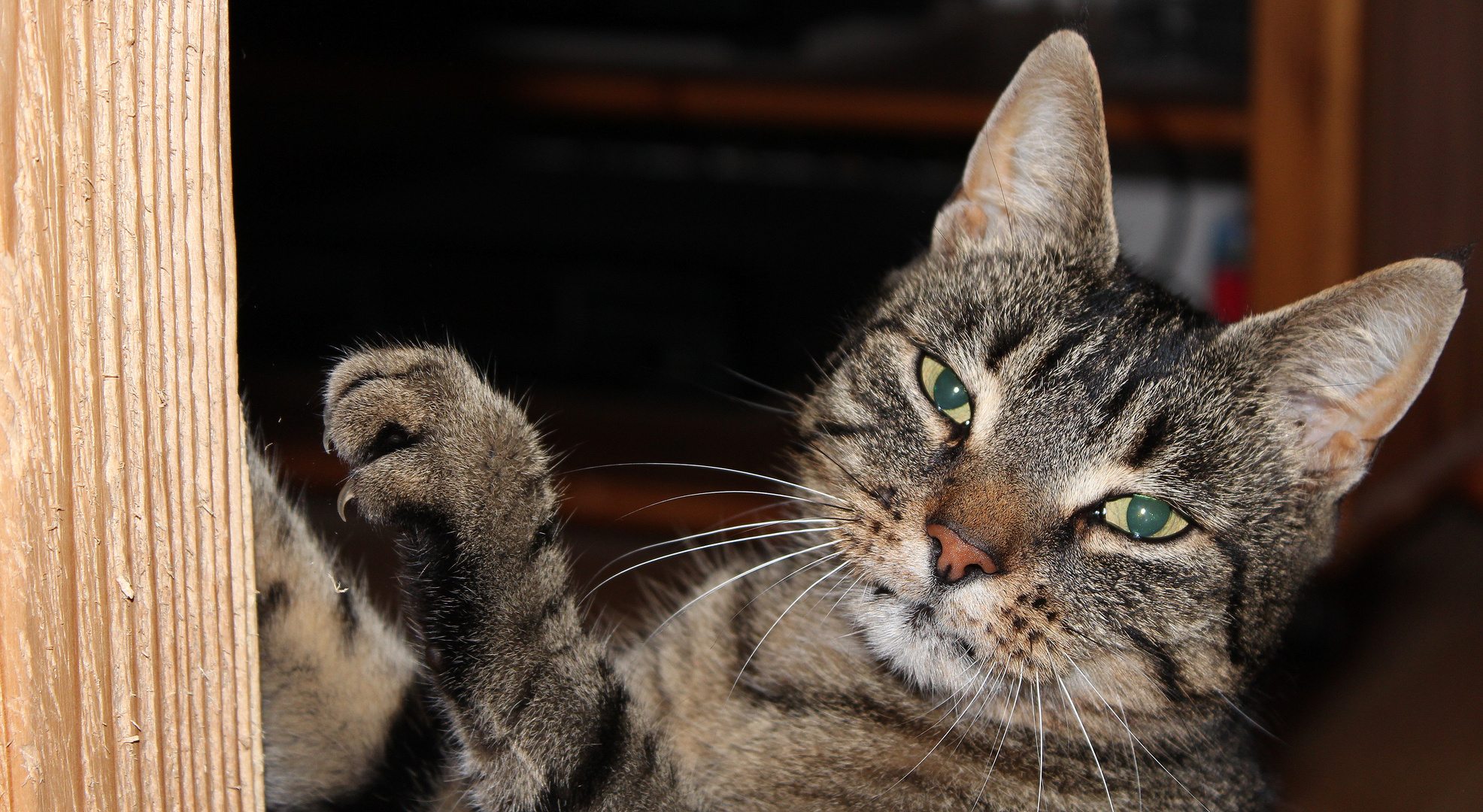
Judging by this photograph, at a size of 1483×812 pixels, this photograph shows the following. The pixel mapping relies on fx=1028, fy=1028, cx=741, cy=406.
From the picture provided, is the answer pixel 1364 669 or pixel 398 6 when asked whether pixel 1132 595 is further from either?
pixel 1364 669

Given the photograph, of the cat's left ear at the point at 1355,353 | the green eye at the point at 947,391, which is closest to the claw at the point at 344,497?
the green eye at the point at 947,391

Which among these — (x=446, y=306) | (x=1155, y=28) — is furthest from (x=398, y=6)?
(x=1155, y=28)

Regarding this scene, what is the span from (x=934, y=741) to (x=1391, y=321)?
54 cm

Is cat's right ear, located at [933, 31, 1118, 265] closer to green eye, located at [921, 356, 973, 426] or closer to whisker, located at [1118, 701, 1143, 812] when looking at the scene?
green eye, located at [921, 356, 973, 426]

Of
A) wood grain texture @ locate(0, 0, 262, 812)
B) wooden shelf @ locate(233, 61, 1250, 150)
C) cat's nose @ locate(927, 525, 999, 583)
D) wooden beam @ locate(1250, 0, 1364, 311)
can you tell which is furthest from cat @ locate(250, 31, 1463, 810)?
wooden shelf @ locate(233, 61, 1250, 150)

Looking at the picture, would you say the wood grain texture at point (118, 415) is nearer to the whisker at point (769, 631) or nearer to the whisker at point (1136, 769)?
the whisker at point (769, 631)

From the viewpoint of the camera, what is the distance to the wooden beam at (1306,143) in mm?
1825

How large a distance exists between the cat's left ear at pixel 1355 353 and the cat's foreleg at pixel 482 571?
676mm

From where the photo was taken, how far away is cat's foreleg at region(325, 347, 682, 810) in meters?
0.75

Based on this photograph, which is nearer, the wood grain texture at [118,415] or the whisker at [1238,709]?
the wood grain texture at [118,415]

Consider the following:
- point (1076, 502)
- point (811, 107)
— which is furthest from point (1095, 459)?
point (811, 107)

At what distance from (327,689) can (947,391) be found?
25.5 inches

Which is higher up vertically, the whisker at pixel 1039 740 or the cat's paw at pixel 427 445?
the cat's paw at pixel 427 445

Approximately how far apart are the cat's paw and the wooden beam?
5.39 feet
